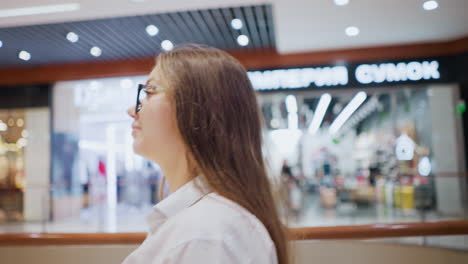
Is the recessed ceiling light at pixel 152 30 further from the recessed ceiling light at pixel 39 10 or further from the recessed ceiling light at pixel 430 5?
the recessed ceiling light at pixel 430 5

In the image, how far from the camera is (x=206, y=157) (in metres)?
0.83

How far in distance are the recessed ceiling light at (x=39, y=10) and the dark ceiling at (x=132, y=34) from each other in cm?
55

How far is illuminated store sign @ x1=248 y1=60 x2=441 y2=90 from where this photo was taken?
791 centimetres

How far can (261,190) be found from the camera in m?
0.84

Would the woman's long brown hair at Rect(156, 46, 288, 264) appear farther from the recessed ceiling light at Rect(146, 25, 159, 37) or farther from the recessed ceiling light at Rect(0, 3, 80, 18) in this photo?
the recessed ceiling light at Rect(146, 25, 159, 37)

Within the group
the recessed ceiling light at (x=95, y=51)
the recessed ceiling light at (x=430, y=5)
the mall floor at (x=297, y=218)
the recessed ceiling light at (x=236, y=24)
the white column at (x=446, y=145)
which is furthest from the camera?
the recessed ceiling light at (x=95, y=51)

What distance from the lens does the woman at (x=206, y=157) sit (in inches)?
27.1

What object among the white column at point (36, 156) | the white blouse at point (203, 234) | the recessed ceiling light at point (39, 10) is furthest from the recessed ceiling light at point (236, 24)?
the white blouse at point (203, 234)

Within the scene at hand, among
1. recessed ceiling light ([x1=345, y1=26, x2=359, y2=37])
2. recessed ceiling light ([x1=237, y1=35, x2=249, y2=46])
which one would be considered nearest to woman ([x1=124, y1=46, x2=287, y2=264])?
recessed ceiling light ([x1=345, y1=26, x2=359, y2=37])

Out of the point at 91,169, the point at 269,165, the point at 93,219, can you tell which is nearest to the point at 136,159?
the point at 91,169

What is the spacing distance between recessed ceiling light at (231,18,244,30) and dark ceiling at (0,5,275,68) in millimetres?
64

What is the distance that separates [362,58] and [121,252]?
708cm

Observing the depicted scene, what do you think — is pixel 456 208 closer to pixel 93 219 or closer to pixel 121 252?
pixel 93 219

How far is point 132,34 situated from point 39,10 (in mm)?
1584
